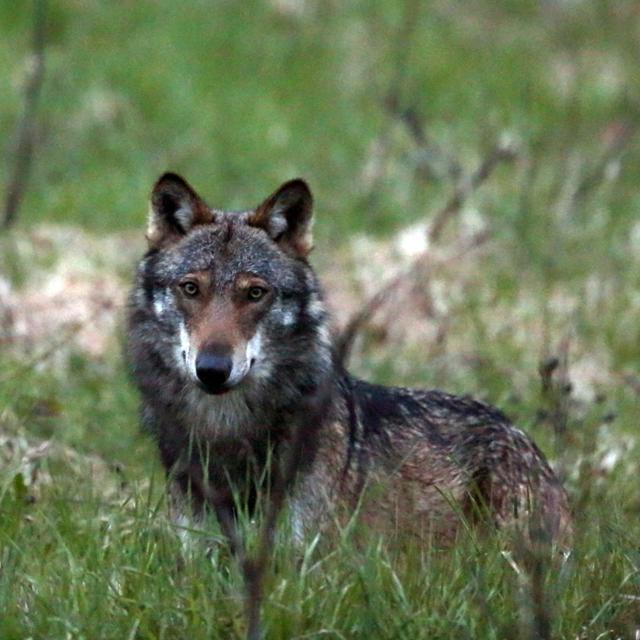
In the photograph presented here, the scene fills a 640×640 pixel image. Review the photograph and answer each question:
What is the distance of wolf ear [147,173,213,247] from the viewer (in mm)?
6145

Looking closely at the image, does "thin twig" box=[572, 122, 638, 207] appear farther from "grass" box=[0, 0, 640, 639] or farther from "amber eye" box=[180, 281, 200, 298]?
"amber eye" box=[180, 281, 200, 298]

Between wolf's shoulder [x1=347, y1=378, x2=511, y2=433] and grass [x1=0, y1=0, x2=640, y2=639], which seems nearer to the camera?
grass [x1=0, y1=0, x2=640, y2=639]

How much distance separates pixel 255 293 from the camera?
5867mm

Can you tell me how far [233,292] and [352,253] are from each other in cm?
542

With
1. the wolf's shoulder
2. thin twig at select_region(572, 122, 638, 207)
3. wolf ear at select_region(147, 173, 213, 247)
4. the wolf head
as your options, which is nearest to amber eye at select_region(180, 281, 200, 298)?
the wolf head

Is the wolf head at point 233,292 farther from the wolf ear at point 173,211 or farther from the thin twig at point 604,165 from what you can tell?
the thin twig at point 604,165

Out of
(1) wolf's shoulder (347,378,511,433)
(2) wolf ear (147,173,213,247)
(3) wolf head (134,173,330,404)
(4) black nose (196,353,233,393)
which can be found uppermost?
(2) wolf ear (147,173,213,247)

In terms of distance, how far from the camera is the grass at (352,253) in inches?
193

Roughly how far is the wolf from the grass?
0.23 m

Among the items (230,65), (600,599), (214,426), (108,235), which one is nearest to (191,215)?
(214,426)

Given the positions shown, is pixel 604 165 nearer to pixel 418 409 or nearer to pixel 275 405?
pixel 418 409

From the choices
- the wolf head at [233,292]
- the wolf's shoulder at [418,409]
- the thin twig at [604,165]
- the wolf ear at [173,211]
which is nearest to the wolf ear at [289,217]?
the wolf head at [233,292]

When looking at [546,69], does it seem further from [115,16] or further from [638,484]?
[638,484]

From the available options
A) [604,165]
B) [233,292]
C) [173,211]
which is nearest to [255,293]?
[233,292]
